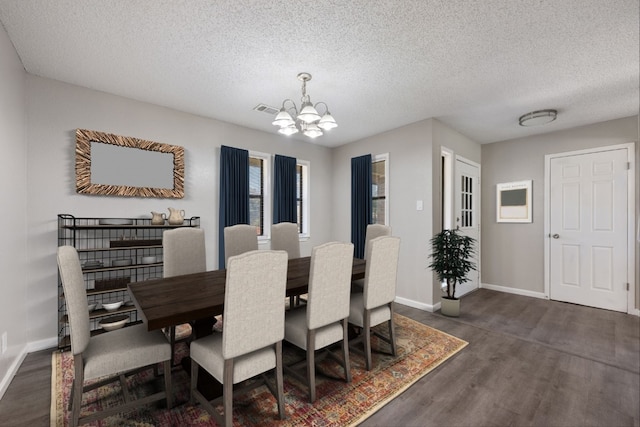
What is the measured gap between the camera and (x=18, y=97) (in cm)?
243

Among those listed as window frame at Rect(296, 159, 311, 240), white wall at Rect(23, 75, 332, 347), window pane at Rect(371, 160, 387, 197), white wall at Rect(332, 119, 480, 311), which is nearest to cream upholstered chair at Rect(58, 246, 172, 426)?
white wall at Rect(23, 75, 332, 347)

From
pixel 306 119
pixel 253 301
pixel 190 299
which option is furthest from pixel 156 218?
pixel 253 301

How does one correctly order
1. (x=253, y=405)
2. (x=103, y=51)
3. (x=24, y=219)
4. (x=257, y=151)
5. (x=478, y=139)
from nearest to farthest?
(x=253, y=405) → (x=103, y=51) → (x=24, y=219) → (x=257, y=151) → (x=478, y=139)

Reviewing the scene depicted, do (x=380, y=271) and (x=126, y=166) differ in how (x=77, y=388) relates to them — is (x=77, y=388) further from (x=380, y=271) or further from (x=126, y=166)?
(x=126, y=166)

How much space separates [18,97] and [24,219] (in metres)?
1.09

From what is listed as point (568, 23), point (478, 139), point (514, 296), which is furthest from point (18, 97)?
point (514, 296)

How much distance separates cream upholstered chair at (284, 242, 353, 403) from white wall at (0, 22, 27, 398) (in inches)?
84.7

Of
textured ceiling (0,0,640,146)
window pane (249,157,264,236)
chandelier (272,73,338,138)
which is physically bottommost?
window pane (249,157,264,236)

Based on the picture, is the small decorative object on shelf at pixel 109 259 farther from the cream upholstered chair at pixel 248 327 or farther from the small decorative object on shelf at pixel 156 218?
the cream upholstered chair at pixel 248 327

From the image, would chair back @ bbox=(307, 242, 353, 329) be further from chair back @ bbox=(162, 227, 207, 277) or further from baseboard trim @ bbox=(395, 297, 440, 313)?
baseboard trim @ bbox=(395, 297, 440, 313)

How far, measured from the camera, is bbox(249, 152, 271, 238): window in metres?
4.43

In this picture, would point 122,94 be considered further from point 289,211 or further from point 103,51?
point 289,211

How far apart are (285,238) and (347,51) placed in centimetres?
228

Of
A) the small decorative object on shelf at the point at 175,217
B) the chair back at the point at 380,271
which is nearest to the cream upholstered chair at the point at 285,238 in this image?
the small decorative object on shelf at the point at 175,217
